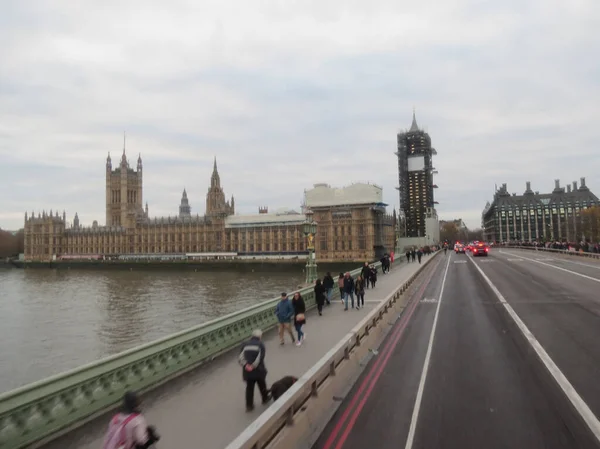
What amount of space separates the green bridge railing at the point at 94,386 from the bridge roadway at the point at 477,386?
4.01m

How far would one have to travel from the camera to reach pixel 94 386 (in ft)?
25.1

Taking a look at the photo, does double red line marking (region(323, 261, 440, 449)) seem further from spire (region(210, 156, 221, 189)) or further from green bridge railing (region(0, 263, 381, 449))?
spire (region(210, 156, 221, 189))

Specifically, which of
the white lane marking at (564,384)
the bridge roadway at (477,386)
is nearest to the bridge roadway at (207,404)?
the bridge roadway at (477,386)

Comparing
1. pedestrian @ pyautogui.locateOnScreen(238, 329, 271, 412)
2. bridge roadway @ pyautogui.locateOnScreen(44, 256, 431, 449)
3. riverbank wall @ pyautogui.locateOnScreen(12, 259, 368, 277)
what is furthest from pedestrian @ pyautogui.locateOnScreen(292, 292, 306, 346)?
riverbank wall @ pyautogui.locateOnScreen(12, 259, 368, 277)

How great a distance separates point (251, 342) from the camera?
25.8ft

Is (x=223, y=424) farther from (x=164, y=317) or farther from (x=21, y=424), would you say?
(x=164, y=317)

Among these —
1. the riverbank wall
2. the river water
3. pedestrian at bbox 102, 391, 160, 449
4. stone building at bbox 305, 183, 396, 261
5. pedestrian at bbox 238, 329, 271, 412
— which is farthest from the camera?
stone building at bbox 305, 183, 396, 261

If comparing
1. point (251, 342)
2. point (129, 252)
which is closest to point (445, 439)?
point (251, 342)

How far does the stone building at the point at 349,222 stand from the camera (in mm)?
115062

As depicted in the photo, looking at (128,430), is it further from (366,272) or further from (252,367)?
(366,272)

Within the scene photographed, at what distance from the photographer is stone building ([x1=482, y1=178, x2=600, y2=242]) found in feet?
549

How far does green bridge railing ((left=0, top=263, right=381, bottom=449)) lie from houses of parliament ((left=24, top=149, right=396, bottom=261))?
221 ft

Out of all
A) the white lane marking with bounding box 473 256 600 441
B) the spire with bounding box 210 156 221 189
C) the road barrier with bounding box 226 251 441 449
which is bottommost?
the white lane marking with bounding box 473 256 600 441

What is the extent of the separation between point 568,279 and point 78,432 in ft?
102
